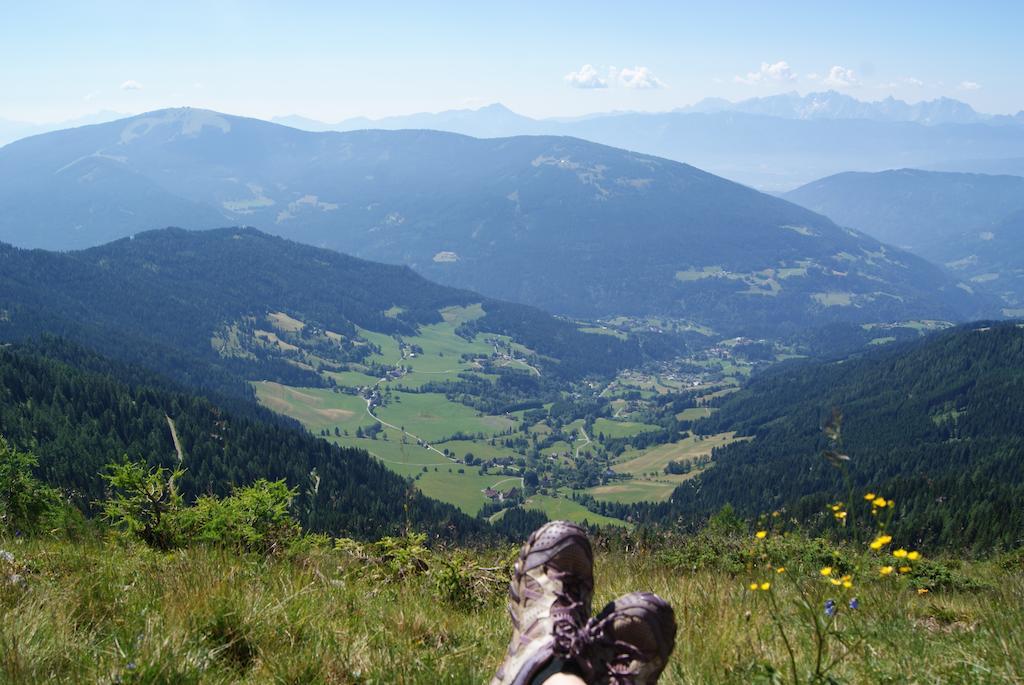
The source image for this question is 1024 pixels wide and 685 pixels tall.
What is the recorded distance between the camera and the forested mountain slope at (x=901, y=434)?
75.4 metres

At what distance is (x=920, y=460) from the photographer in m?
110

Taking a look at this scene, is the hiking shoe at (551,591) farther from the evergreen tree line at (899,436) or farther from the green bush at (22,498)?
the evergreen tree line at (899,436)

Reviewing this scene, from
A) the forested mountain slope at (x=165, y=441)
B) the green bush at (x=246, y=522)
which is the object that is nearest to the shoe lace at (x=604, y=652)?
the green bush at (x=246, y=522)

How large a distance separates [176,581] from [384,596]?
69.8 inches

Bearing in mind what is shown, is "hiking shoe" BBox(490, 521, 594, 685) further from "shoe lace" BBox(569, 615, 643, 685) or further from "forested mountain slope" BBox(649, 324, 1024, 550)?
"forested mountain slope" BBox(649, 324, 1024, 550)

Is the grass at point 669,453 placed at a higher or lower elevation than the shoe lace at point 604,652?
lower

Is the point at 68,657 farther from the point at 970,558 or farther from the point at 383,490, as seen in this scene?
the point at 383,490

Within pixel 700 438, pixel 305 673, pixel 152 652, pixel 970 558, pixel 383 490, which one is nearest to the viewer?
pixel 152 652

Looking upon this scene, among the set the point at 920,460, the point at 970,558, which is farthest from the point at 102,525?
the point at 920,460

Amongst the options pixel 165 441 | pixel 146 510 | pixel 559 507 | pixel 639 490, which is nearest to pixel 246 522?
pixel 146 510

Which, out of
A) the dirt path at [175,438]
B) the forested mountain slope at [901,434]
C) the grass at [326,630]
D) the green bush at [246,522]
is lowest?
the forested mountain slope at [901,434]

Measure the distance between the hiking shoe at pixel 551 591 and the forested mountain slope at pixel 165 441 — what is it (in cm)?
6284

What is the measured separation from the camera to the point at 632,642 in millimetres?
3395

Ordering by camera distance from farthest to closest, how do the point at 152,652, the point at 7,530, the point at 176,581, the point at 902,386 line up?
the point at 902,386
the point at 7,530
the point at 176,581
the point at 152,652
